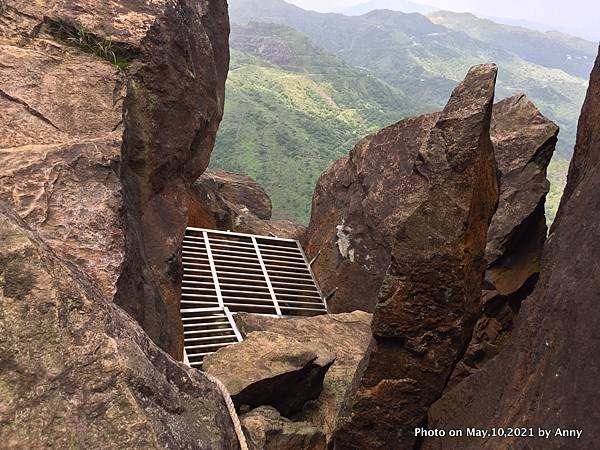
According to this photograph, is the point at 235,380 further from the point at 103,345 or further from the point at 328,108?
the point at 328,108

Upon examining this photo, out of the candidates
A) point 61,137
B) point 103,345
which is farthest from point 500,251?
point 103,345

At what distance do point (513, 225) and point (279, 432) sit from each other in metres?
4.84

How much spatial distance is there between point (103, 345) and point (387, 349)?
137 inches

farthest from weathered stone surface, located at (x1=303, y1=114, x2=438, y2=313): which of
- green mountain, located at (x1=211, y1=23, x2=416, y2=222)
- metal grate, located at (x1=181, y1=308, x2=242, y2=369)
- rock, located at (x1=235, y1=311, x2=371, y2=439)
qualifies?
green mountain, located at (x1=211, y1=23, x2=416, y2=222)

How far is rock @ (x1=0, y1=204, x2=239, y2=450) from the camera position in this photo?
2350 millimetres

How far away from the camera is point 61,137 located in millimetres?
6473

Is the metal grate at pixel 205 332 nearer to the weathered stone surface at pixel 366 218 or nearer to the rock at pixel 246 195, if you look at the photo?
the weathered stone surface at pixel 366 218

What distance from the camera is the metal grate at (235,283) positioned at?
399 inches

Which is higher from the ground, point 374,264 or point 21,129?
point 21,129

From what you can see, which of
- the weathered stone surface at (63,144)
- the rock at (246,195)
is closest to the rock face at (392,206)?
the weathered stone surface at (63,144)

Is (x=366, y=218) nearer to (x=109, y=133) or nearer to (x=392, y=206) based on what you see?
(x=392, y=206)

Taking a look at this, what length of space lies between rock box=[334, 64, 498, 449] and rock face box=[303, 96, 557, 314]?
2.38 meters

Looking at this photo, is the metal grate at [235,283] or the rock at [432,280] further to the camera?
the metal grate at [235,283]

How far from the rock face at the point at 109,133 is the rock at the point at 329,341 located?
1.75 meters
